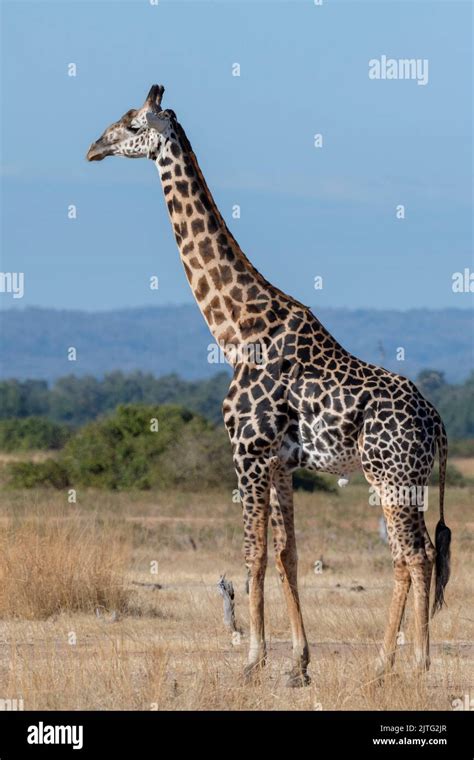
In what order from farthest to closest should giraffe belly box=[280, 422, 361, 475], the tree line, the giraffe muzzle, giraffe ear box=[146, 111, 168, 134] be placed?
the tree line < the giraffe muzzle < giraffe ear box=[146, 111, 168, 134] < giraffe belly box=[280, 422, 361, 475]

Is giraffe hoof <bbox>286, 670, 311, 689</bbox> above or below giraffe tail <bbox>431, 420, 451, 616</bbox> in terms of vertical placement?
below

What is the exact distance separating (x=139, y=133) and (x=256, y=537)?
3037mm

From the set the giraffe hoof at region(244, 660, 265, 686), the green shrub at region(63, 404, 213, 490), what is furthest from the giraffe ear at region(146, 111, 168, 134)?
the green shrub at region(63, 404, 213, 490)

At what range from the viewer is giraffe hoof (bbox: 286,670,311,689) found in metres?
10.6

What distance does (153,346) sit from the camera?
187375 mm

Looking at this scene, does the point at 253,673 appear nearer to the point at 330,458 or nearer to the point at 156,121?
the point at 330,458

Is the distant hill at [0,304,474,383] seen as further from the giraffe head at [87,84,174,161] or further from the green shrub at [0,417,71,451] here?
the giraffe head at [87,84,174,161]

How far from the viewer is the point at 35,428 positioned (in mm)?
48031

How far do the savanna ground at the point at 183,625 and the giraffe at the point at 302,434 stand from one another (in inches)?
15.7

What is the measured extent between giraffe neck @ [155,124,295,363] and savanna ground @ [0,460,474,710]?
88.8 inches

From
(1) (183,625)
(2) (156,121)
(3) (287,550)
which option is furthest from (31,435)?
(3) (287,550)

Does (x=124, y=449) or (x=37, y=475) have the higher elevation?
(x=124, y=449)

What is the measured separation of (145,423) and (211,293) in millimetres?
25722
